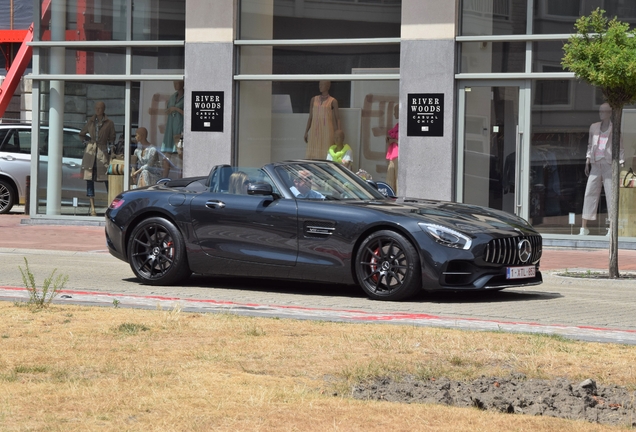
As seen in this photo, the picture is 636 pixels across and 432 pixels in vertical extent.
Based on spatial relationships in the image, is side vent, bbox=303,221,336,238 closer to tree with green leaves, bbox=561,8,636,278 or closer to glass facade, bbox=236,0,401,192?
tree with green leaves, bbox=561,8,636,278

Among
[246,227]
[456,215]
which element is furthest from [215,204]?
[456,215]

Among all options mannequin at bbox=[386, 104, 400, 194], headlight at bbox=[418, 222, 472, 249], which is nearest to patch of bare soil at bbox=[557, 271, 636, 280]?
headlight at bbox=[418, 222, 472, 249]

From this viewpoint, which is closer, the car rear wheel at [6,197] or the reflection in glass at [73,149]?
the reflection in glass at [73,149]

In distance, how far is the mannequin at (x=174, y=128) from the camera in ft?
71.2

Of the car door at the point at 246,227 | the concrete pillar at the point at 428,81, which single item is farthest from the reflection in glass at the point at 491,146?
the car door at the point at 246,227

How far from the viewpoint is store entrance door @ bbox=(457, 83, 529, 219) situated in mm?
19219

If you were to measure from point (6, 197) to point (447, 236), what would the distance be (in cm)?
1685

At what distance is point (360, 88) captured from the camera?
20.5m

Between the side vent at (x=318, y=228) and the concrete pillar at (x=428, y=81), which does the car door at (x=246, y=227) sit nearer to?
the side vent at (x=318, y=228)

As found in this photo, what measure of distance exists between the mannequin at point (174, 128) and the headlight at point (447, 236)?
11492 millimetres

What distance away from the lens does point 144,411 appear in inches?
218

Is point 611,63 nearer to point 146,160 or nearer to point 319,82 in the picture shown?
point 319,82

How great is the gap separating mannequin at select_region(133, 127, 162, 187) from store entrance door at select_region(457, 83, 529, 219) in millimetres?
5889

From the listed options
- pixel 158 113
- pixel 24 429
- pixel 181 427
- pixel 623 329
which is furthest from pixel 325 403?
pixel 158 113
